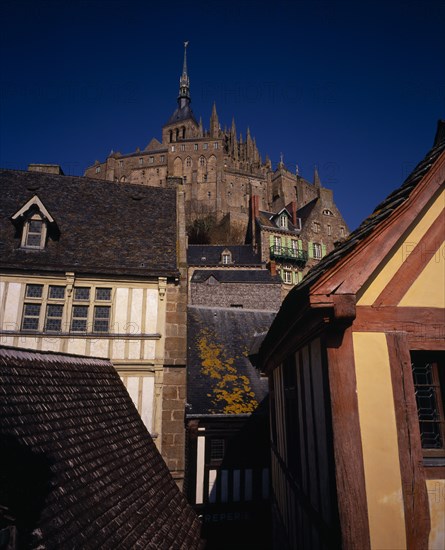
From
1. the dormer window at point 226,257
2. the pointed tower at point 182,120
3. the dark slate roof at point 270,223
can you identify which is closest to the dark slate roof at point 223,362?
the dormer window at point 226,257

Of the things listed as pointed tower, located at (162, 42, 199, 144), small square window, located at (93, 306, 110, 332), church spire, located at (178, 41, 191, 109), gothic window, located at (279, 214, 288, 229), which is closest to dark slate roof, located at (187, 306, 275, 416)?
small square window, located at (93, 306, 110, 332)

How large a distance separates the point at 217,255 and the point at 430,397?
31.0 m

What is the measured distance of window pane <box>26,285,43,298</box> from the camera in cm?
1032

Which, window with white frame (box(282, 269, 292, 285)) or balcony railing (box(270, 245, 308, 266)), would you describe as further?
balcony railing (box(270, 245, 308, 266))

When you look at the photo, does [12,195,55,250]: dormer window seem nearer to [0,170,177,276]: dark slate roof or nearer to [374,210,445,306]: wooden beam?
Result: [0,170,177,276]: dark slate roof

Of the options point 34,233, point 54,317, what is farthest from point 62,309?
point 34,233

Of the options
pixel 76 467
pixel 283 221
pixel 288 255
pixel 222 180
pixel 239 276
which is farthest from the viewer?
pixel 222 180

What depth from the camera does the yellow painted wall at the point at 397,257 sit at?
3096 mm

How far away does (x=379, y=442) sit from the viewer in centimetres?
278

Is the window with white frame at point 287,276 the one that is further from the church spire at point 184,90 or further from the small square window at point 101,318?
the church spire at point 184,90

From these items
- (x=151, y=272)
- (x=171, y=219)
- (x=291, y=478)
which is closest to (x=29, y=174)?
(x=171, y=219)

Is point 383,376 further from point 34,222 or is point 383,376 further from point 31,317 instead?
point 34,222

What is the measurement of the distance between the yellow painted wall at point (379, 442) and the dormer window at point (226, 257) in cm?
2957

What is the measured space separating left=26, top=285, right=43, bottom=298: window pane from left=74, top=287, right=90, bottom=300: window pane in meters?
1.00
